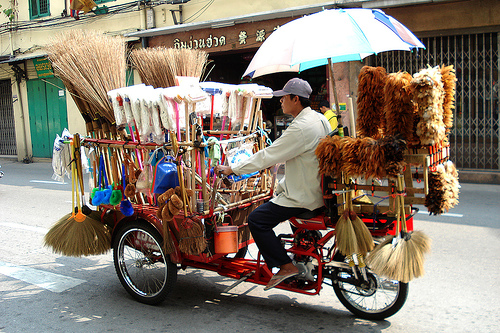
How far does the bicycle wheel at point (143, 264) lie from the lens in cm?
349

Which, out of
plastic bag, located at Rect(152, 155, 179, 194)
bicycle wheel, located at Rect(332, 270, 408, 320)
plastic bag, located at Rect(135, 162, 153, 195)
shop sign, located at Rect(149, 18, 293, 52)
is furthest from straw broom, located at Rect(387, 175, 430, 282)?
shop sign, located at Rect(149, 18, 293, 52)

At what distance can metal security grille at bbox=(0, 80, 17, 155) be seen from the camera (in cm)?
1716

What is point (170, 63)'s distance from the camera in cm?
411

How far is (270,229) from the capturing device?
3223mm

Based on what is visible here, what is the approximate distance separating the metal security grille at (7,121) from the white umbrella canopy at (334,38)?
54.0 feet

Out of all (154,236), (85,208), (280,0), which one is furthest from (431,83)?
(280,0)

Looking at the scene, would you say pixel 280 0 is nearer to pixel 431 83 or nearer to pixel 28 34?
pixel 431 83

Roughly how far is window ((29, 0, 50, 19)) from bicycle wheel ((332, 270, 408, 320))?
1531 centimetres

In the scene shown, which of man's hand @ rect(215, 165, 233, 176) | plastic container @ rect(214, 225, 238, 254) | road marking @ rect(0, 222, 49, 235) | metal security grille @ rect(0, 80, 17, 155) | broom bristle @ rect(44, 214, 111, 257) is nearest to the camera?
man's hand @ rect(215, 165, 233, 176)

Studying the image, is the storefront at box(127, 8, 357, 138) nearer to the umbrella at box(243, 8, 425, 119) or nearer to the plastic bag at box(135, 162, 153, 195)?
the umbrella at box(243, 8, 425, 119)

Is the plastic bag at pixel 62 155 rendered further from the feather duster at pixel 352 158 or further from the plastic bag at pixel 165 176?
the feather duster at pixel 352 158

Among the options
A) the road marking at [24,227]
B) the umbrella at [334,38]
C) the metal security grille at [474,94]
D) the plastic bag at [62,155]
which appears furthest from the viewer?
the metal security grille at [474,94]

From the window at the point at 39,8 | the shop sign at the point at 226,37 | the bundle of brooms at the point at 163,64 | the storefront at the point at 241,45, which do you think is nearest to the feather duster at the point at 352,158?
the bundle of brooms at the point at 163,64

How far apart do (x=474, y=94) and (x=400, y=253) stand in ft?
24.9
